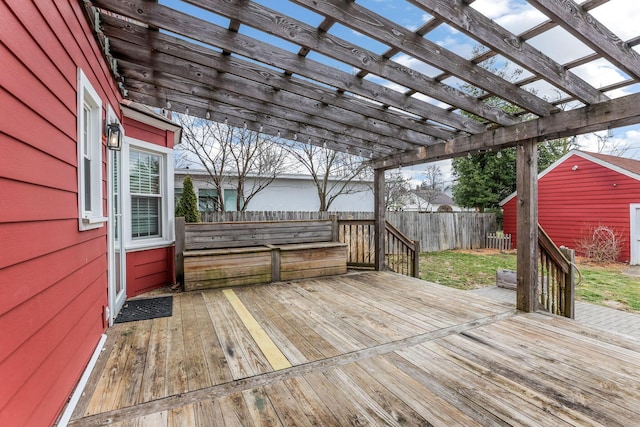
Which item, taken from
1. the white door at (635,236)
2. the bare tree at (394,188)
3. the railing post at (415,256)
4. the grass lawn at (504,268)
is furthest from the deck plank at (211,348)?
the white door at (635,236)

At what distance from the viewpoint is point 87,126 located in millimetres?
2738

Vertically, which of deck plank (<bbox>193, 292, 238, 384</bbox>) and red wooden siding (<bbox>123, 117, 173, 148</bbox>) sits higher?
red wooden siding (<bbox>123, 117, 173, 148</bbox>)

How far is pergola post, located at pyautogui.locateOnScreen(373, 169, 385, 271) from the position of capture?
612cm

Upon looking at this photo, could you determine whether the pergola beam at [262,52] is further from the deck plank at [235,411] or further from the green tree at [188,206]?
the green tree at [188,206]

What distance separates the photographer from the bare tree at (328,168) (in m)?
10.3

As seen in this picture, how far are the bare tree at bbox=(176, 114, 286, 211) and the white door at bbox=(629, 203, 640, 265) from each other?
34.8 ft

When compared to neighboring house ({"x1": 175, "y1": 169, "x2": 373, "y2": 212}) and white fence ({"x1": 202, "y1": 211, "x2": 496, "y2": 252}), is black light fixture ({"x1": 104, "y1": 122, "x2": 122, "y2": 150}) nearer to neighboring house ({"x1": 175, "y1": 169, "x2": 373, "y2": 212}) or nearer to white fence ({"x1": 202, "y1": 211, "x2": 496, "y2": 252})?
white fence ({"x1": 202, "y1": 211, "x2": 496, "y2": 252})

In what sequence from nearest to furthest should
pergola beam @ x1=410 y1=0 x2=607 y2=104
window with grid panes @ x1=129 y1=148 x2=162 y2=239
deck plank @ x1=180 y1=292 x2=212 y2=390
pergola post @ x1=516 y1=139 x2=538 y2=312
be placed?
pergola beam @ x1=410 y1=0 x2=607 y2=104
deck plank @ x1=180 y1=292 x2=212 y2=390
pergola post @ x1=516 y1=139 x2=538 y2=312
window with grid panes @ x1=129 y1=148 x2=162 y2=239

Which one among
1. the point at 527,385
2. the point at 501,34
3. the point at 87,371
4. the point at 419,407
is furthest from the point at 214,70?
the point at 527,385

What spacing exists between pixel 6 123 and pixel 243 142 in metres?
7.91

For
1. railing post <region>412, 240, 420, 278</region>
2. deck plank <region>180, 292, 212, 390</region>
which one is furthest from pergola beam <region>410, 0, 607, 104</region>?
railing post <region>412, 240, 420, 278</region>

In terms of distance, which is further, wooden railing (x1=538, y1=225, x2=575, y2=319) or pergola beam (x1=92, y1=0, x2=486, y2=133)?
wooden railing (x1=538, y1=225, x2=575, y2=319)

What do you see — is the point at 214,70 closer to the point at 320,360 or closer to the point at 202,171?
the point at 320,360

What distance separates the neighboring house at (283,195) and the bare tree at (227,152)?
0.36 meters
